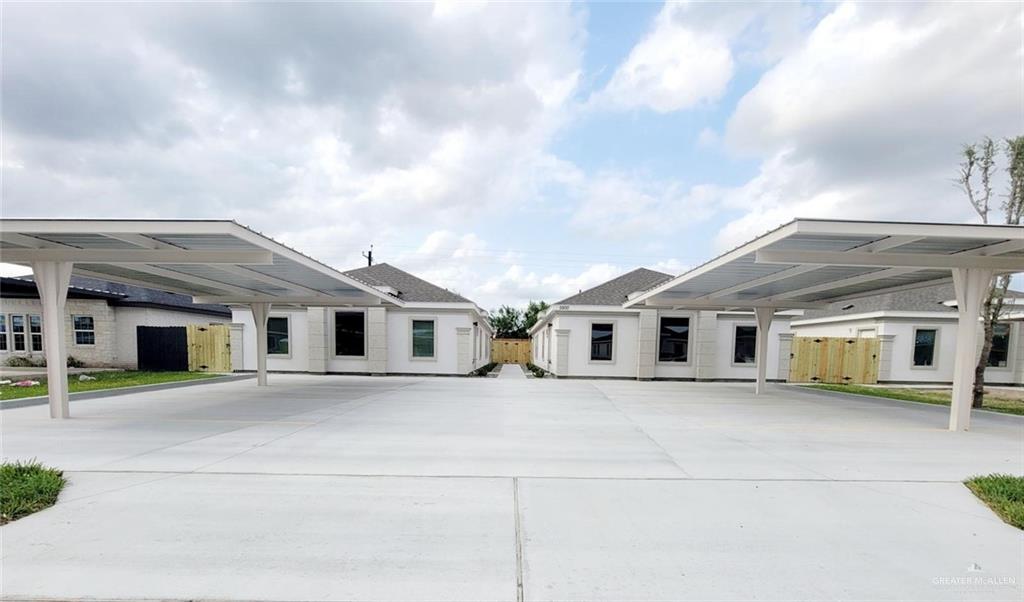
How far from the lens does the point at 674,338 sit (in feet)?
58.1

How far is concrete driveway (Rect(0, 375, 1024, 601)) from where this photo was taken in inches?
110

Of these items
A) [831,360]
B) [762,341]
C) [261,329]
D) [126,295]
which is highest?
[126,295]

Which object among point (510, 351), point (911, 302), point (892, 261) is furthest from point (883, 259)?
point (510, 351)

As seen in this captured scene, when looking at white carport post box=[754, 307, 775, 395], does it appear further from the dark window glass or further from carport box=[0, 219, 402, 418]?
carport box=[0, 219, 402, 418]

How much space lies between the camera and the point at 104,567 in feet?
9.48

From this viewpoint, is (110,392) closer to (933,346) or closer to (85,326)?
(85,326)

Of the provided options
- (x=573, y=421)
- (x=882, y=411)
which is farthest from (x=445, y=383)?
(x=882, y=411)

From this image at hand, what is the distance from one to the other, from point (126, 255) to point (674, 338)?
1759 centimetres

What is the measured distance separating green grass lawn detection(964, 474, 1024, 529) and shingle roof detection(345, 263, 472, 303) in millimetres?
15251

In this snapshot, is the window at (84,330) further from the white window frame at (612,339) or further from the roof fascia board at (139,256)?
the white window frame at (612,339)

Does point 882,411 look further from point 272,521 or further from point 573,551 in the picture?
point 272,521

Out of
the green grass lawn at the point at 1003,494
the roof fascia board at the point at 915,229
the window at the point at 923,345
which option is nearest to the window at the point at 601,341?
the roof fascia board at the point at 915,229

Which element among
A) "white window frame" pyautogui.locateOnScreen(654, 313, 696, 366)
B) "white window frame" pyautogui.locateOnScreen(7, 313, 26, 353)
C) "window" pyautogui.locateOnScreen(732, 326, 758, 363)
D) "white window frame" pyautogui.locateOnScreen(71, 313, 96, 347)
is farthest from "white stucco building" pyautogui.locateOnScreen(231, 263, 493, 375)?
"window" pyautogui.locateOnScreen(732, 326, 758, 363)

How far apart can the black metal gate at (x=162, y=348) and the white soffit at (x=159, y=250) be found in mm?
9150
